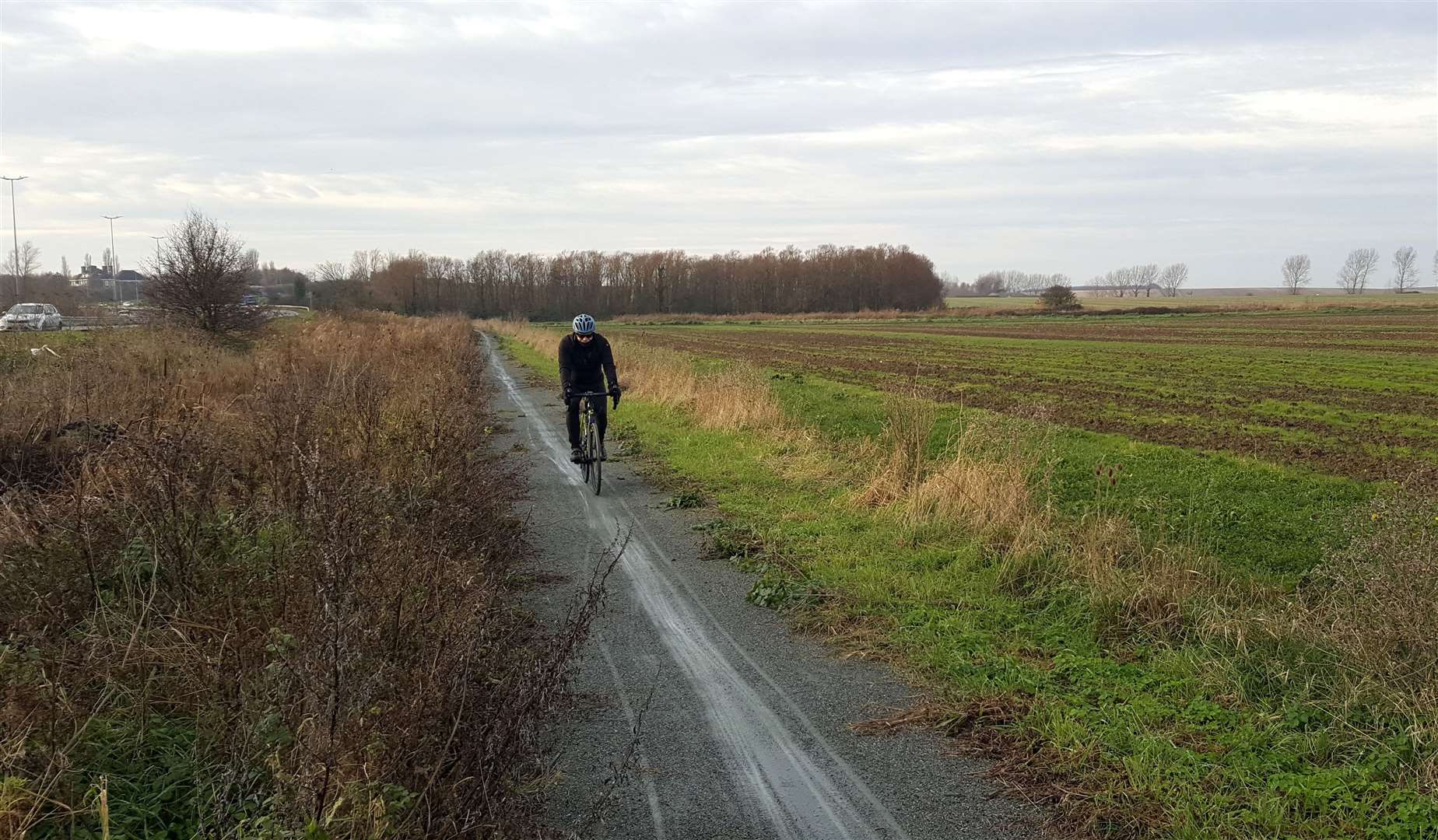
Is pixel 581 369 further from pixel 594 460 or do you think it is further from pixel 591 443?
pixel 594 460

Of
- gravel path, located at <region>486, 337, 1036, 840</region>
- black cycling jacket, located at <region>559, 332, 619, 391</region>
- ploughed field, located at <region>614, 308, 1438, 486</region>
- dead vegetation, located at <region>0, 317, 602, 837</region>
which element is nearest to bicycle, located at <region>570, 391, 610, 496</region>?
black cycling jacket, located at <region>559, 332, 619, 391</region>

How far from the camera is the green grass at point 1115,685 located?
4082mm

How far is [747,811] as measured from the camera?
4230 millimetres

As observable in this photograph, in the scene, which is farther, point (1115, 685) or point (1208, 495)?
point (1208, 495)

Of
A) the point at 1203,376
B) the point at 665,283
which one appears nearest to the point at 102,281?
the point at 665,283

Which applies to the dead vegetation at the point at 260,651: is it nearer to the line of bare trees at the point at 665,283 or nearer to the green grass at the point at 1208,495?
the green grass at the point at 1208,495

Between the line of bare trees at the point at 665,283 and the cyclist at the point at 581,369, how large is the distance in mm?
114520

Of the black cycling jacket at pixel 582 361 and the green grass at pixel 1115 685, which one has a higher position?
the black cycling jacket at pixel 582 361

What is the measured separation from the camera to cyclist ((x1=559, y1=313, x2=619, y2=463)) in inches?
484

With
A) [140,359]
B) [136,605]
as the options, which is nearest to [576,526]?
[136,605]

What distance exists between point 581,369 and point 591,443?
1.06 m

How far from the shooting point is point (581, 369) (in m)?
12.4

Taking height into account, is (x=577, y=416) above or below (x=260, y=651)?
above

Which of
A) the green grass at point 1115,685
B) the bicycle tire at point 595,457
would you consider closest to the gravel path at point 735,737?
the green grass at point 1115,685
